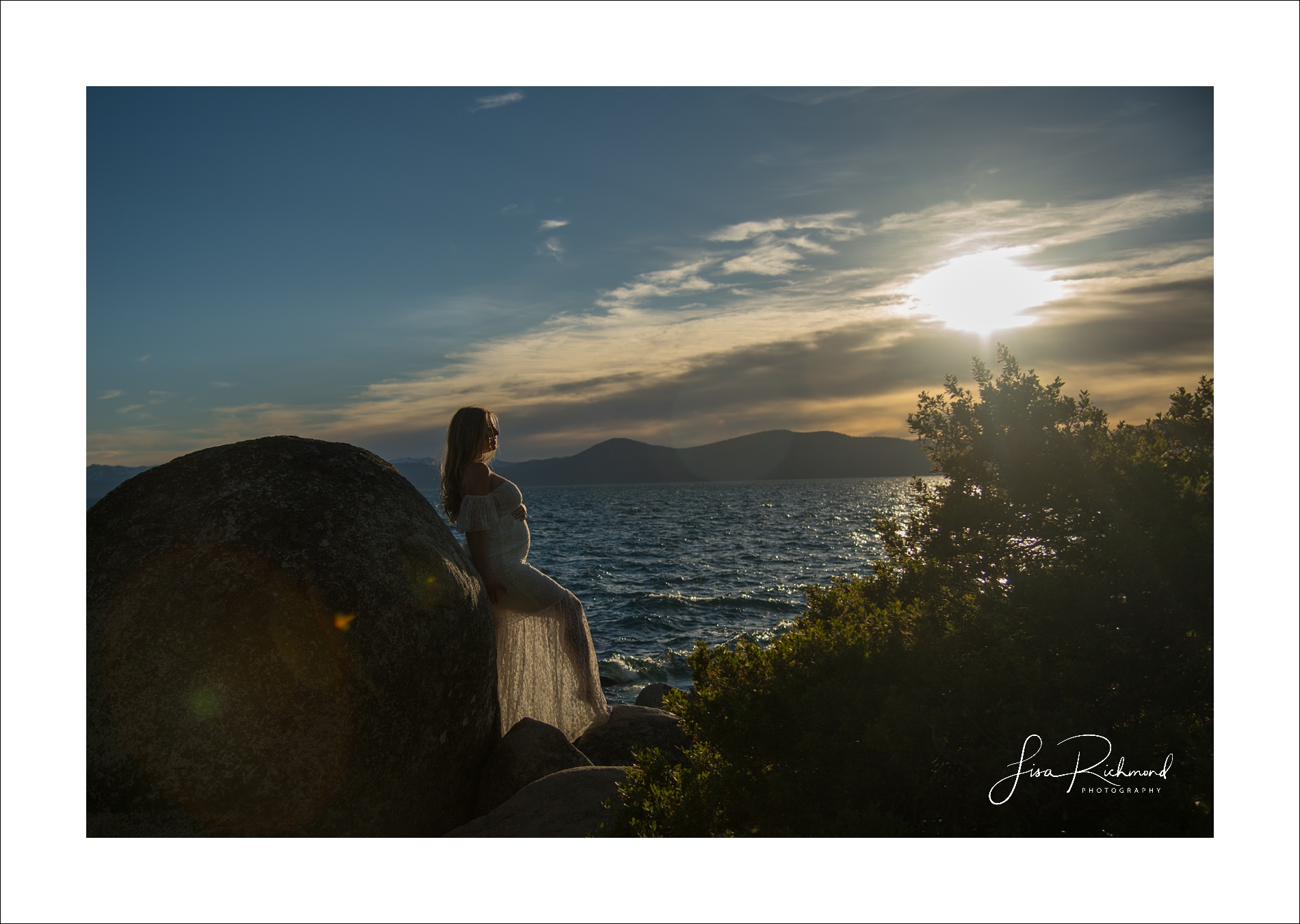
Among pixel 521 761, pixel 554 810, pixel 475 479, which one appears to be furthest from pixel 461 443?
pixel 554 810

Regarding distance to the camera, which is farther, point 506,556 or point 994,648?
point 506,556

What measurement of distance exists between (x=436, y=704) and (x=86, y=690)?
2053 mm

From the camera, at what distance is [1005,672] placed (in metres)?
4.00

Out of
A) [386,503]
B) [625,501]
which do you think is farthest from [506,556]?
[625,501]

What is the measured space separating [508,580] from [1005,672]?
4.07m

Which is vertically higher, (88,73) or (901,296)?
(88,73)

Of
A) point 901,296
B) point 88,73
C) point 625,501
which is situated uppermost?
point 88,73

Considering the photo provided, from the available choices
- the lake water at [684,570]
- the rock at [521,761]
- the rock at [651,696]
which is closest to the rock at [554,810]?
the rock at [521,761]

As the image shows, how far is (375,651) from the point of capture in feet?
14.2

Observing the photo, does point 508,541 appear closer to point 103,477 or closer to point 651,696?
point 103,477

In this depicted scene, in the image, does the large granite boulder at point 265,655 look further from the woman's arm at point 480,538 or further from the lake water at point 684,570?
the lake water at point 684,570

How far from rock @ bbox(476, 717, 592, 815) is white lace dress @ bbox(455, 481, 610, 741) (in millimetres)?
330

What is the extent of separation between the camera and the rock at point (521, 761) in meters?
5.21

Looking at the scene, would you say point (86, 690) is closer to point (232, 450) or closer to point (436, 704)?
point (232, 450)
